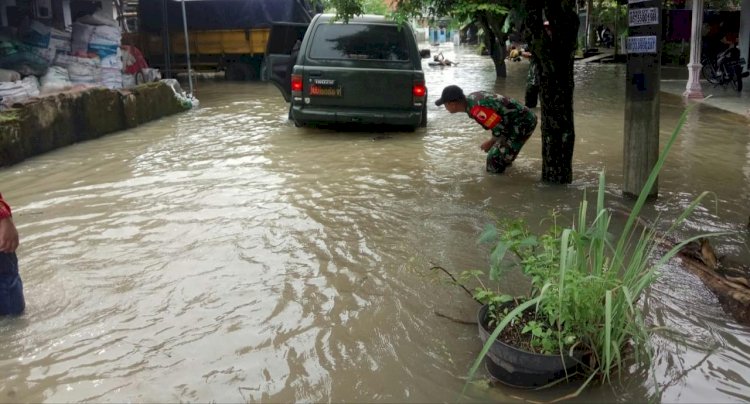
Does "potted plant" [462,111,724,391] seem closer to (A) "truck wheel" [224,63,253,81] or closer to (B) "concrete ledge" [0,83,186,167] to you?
(B) "concrete ledge" [0,83,186,167]

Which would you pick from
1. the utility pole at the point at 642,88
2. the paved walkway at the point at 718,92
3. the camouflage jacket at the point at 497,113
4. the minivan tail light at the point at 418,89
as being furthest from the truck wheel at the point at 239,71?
the utility pole at the point at 642,88

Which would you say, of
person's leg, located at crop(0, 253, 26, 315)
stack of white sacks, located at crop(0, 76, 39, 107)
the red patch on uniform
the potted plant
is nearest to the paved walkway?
the red patch on uniform

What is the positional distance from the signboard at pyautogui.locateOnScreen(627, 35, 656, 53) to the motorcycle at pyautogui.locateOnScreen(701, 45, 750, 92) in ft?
32.5

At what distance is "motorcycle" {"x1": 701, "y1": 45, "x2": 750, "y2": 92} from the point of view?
1420cm

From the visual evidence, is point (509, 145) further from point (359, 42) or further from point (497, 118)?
point (359, 42)

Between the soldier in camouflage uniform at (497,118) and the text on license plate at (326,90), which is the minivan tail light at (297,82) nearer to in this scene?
the text on license plate at (326,90)


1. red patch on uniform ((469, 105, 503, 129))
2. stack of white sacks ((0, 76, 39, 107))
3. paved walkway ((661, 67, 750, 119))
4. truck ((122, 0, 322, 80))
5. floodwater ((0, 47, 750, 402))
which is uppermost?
truck ((122, 0, 322, 80))

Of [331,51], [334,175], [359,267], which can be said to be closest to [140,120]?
[331,51]

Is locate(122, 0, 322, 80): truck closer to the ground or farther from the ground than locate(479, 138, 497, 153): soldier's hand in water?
farther from the ground

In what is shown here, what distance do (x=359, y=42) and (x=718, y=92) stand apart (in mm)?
9058

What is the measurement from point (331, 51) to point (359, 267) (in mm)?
5526

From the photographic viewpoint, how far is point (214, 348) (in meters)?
3.47

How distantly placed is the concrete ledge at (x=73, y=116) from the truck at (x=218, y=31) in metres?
6.30

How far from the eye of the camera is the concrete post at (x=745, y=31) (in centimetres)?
1576
